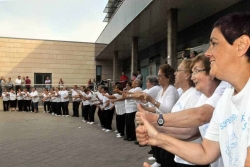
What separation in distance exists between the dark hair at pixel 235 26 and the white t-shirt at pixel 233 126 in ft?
0.81

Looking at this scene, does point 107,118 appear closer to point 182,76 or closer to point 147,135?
point 182,76

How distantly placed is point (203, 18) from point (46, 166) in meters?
10.5

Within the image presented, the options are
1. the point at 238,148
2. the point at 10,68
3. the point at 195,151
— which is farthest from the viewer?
the point at 10,68

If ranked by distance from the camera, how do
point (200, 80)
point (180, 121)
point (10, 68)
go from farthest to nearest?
point (10, 68)
point (200, 80)
point (180, 121)

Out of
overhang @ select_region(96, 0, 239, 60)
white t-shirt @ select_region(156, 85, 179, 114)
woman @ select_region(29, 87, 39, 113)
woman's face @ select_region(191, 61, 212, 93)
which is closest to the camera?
woman's face @ select_region(191, 61, 212, 93)

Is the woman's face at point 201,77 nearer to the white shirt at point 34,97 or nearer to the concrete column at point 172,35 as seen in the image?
the concrete column at point 172,35

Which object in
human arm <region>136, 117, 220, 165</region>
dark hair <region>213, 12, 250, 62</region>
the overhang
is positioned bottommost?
human arm <region>136, 117, 220, 165</region>

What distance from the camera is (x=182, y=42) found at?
619 inches

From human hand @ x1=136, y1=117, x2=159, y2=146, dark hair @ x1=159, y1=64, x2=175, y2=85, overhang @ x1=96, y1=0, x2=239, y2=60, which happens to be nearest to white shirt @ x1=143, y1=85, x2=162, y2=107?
dark hair @ x1=159, y1=64, x2=175, y2=85

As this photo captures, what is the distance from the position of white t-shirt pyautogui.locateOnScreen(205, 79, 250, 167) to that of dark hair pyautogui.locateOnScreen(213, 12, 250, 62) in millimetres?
248

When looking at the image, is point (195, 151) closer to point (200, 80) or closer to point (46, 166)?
point (200, 80)

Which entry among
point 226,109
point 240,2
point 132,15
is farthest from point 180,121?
point 132,15

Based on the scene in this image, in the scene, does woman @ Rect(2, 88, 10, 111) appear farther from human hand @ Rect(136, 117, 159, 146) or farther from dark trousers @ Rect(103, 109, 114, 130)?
human hand @ Rect(136, 117, 159, 146)

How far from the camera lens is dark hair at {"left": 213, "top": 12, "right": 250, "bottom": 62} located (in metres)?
1.36
